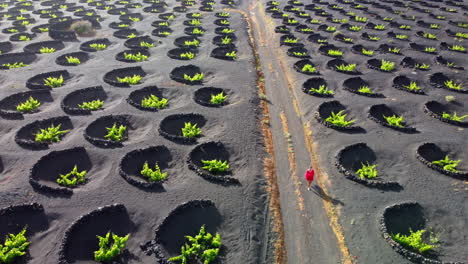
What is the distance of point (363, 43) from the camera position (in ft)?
150

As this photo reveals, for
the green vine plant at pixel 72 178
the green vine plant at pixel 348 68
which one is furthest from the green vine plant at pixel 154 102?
the green vine plant at pixel 348 68

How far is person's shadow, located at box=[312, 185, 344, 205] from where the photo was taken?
2145cm

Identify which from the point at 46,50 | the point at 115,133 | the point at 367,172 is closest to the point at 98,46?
the point at 46,50

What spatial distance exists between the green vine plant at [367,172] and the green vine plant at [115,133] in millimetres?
17194

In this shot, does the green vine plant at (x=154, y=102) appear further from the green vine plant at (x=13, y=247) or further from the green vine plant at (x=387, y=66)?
the green vine plant at (x=387, y=66)

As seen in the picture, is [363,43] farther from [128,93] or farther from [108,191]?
[108,191]

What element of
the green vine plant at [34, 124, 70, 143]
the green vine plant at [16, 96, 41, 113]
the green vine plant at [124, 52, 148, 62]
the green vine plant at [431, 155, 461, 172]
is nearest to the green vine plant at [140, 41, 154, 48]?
the green vine plant at [124, 52, 148, 62]

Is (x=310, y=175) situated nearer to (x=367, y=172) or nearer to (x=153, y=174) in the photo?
(x=367, y=172)

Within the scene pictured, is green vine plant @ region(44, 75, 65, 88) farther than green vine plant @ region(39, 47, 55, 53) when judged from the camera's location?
No

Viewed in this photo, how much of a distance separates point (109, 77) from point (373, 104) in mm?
26057

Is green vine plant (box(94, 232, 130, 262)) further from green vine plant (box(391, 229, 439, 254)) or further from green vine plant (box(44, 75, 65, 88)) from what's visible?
green vine plant (box(44, 75, 65, 88))

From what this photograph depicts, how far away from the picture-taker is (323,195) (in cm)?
2209

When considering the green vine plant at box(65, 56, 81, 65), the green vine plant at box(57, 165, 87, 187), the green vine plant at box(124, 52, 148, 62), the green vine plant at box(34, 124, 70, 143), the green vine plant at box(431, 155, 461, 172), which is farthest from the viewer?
the green vine plant at box(124, 52, 148, 62)

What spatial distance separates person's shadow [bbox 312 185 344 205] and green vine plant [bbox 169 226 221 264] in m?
7.39
